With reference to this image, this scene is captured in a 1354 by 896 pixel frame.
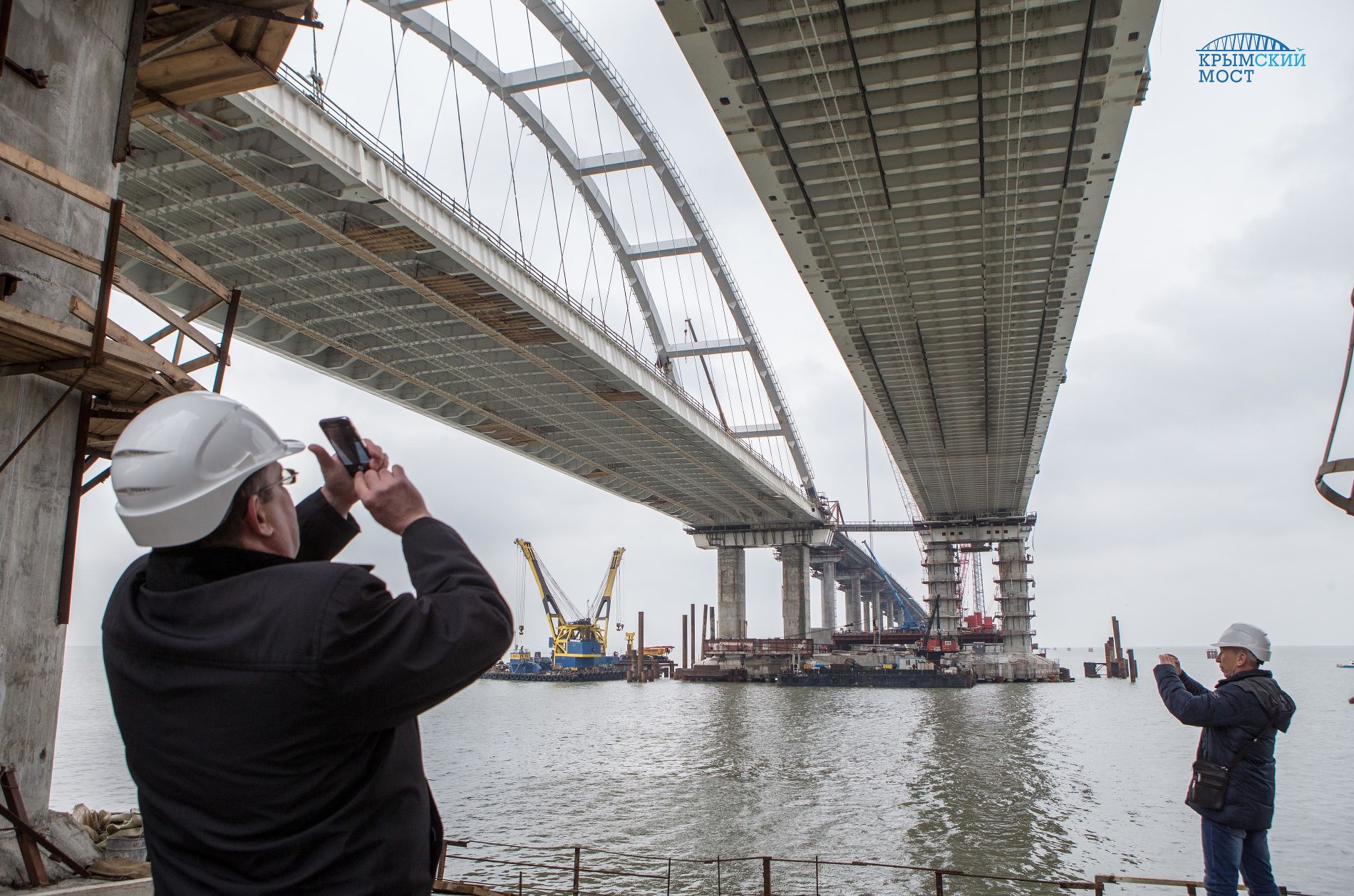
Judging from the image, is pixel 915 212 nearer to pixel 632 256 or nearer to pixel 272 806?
pixel 272 806

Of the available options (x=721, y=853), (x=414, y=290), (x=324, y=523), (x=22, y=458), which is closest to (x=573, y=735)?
(x=414, y=290)

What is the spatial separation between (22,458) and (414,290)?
25.2 meters

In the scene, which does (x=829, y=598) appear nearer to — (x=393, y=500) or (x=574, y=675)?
(x=574, y=675)

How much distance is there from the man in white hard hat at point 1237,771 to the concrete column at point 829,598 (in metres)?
94.5

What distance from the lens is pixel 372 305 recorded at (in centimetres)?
3200

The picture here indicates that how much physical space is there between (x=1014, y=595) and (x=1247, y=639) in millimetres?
79603

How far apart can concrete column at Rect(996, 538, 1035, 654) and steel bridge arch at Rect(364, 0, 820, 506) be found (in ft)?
90.7

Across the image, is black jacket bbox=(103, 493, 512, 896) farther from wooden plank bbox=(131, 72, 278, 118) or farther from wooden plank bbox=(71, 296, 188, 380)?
wooden plank bbox=(131, 72, 278, 118)

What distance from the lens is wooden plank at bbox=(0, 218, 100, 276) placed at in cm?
564

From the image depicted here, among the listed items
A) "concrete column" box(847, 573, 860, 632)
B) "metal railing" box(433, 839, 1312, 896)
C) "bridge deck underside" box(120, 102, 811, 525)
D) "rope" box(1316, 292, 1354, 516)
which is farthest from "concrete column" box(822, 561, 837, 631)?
"rope" box(1316, 292, 1354, 516)

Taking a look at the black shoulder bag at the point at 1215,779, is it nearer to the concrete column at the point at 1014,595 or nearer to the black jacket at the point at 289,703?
the black jacket at the point at 289,703

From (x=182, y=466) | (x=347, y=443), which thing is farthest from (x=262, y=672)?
(x=347, y=443)

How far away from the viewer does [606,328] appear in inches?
1486

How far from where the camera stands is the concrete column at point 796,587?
81.5m
